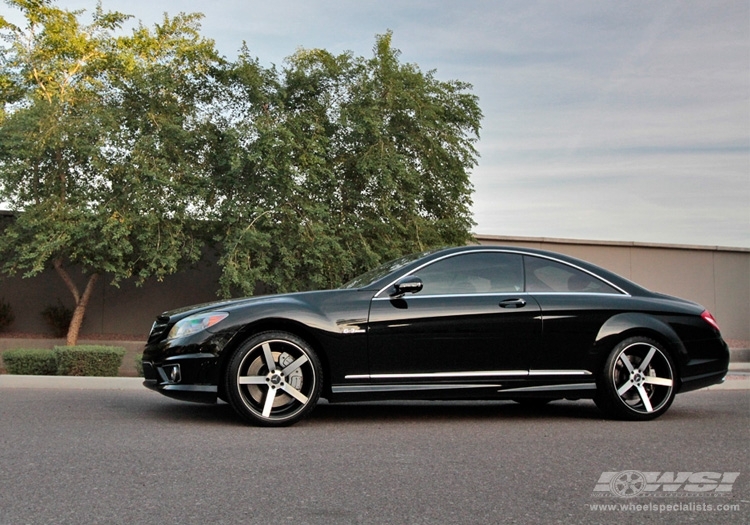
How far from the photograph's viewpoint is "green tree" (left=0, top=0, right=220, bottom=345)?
62.8ft

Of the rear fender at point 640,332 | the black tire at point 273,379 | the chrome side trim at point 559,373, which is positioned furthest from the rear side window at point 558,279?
the black tire at point 273,379

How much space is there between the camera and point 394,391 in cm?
709

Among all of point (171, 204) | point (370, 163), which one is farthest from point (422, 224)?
point (171, 204)

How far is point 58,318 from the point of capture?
23688mm

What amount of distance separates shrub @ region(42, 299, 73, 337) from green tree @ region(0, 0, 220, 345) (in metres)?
1.74

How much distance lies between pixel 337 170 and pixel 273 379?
48.4ft

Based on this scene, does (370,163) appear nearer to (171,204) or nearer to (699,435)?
(171,204)

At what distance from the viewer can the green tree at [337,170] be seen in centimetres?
1961

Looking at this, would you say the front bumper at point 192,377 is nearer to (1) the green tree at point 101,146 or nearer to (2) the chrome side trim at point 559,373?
(2) the chrome side trim at point 559,373

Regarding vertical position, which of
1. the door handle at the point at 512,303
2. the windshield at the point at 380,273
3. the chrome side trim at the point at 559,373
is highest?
the windshield at the point at 380,273

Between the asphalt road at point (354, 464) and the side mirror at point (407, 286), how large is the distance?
1.18 m

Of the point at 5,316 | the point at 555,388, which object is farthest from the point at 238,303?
the point at 5,316

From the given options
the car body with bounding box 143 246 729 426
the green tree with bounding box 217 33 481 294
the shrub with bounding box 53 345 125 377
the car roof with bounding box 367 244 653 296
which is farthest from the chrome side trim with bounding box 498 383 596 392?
the green tree with bounding box 217 33 481 294

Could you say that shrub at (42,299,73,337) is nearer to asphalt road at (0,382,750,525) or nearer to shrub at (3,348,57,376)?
shrub at (3,348,57,376)
